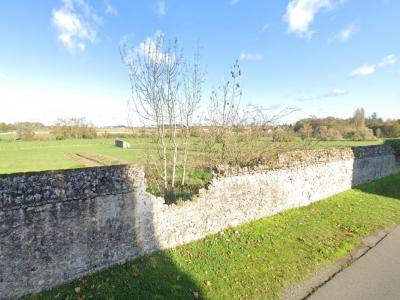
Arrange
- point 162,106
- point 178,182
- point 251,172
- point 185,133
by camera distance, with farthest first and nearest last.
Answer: point 178,182 → point 185,133 → point 162,106 → point 251,172

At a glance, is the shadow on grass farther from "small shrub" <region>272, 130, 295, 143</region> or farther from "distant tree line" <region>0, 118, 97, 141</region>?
"distant tree line" <region>0, 118, 97, 141</region>

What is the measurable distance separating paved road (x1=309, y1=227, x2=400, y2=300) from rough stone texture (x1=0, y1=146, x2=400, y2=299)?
3406 millimetres

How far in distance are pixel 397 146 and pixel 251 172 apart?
17615mm

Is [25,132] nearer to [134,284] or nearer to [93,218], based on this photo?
[93,218]

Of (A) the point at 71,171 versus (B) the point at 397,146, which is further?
(B) the point at 397,146

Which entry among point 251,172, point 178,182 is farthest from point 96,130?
point 251,172

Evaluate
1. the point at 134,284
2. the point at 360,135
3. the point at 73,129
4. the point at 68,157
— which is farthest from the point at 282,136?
the point at 73,129

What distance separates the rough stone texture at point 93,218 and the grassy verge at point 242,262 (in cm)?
33

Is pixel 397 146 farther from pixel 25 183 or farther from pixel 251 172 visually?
pixel 25 183

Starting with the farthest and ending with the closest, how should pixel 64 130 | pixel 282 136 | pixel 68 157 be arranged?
pixel 64 130 < pixel 68 157 < pixel 282 136

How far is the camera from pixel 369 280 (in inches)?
243

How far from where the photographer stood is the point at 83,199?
5.49 metres

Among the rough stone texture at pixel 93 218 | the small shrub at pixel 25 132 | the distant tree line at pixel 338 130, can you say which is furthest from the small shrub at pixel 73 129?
the rough stone texture at pixel 93 218

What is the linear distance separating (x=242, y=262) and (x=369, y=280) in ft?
9.39
